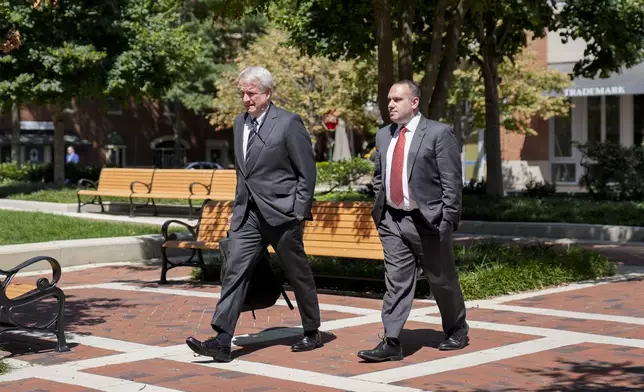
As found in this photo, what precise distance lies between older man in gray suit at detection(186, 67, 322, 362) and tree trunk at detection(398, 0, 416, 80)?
462cm

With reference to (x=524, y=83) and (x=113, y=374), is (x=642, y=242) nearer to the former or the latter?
(x=113, y=374)

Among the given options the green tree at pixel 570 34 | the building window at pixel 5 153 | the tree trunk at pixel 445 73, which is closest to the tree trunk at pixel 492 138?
the green tree at pixel 570 34

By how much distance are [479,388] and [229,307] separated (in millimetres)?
1783

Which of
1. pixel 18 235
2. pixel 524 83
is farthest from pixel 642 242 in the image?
pixel 524 83

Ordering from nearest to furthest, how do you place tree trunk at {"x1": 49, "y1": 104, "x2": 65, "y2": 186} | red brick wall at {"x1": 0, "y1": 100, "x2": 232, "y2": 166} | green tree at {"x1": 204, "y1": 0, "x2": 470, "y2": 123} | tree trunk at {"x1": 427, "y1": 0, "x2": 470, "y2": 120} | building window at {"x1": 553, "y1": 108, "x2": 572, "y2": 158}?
1. green tree at {"x1": 204, "y1": 0, "x2": 470, "y2": 123}
2. tree trunk at {"x1": 427, "y1": 0, "x2": 470, "y2": 120}
3. tree trunk at {"x1": 49, "y1": 104, "x2": 65, "y2": 186}
4. building window at {"x1": 553, "y1": 108, "x2": 572, "y2": 158}
5. red brick wall at {"x1": 0, "y1": 100, "x2": 232, "y2": 166}

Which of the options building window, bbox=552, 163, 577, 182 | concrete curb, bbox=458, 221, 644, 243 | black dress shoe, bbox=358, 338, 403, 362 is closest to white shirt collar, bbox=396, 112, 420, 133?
black dress shoe, bbox=358, 338, 403, 362

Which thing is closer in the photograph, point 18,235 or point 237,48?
point 18,235

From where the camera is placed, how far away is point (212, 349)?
7277mm

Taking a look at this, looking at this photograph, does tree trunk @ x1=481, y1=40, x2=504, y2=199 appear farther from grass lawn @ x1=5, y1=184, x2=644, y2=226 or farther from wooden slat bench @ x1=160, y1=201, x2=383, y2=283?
wooden slat bench @ x1=160, y1=201, x2=383, y2=283

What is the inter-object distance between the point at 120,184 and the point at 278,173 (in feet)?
49.7

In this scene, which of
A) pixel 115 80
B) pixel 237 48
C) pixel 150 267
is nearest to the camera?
pixel 150 267

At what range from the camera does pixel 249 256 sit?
7.52 metres

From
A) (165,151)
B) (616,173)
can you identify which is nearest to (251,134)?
(616,173)

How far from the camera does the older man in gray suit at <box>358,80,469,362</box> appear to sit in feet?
24.3
